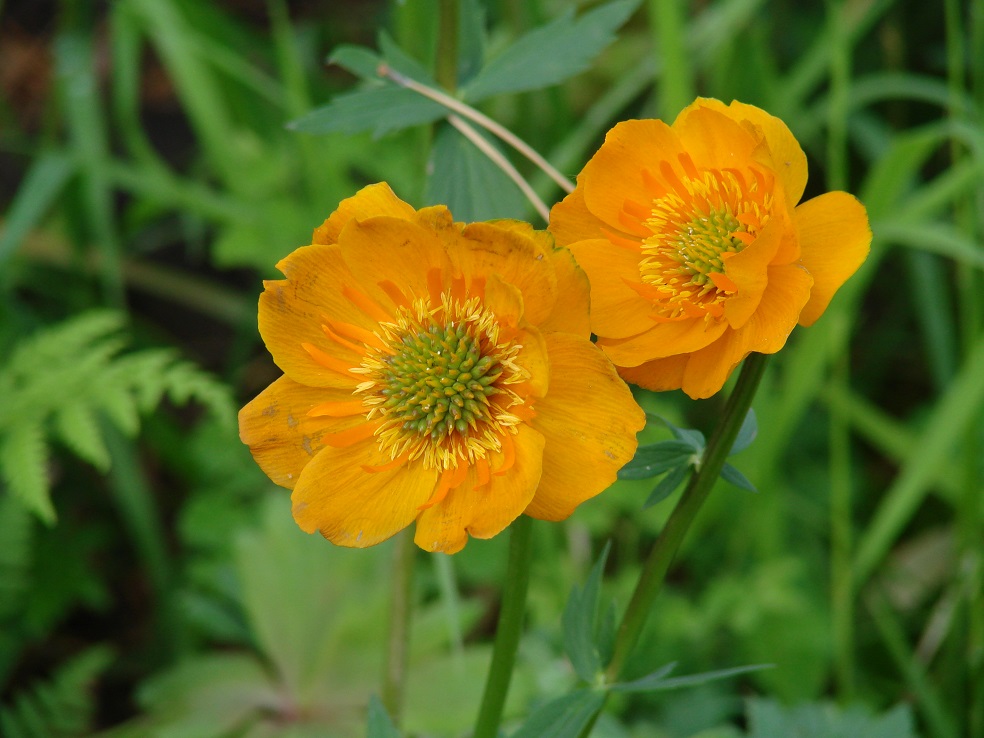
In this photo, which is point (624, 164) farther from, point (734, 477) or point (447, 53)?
point (447, 53)

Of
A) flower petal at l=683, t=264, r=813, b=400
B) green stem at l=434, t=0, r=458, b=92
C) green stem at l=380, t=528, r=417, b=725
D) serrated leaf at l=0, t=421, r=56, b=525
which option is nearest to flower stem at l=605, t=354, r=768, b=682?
flower petal at l=683, t=264, r=813, b=400

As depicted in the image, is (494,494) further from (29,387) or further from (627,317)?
(29,387)

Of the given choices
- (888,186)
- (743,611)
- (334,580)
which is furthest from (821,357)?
(334,580)

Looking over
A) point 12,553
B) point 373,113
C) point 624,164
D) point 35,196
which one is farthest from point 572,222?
point 35,196

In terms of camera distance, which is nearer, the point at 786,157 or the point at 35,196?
the point at 786,157

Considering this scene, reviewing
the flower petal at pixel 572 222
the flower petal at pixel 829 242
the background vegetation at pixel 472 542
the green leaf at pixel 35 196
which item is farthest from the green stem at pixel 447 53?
the green leaf at pixel 35 196

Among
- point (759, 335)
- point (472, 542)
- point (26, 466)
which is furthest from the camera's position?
point (472, 542)

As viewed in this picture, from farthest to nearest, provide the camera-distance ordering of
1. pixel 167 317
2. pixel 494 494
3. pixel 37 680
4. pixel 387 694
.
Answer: pixel 167 317 < pixel 37 680 < pixel 387 694 < pixel 494 494
